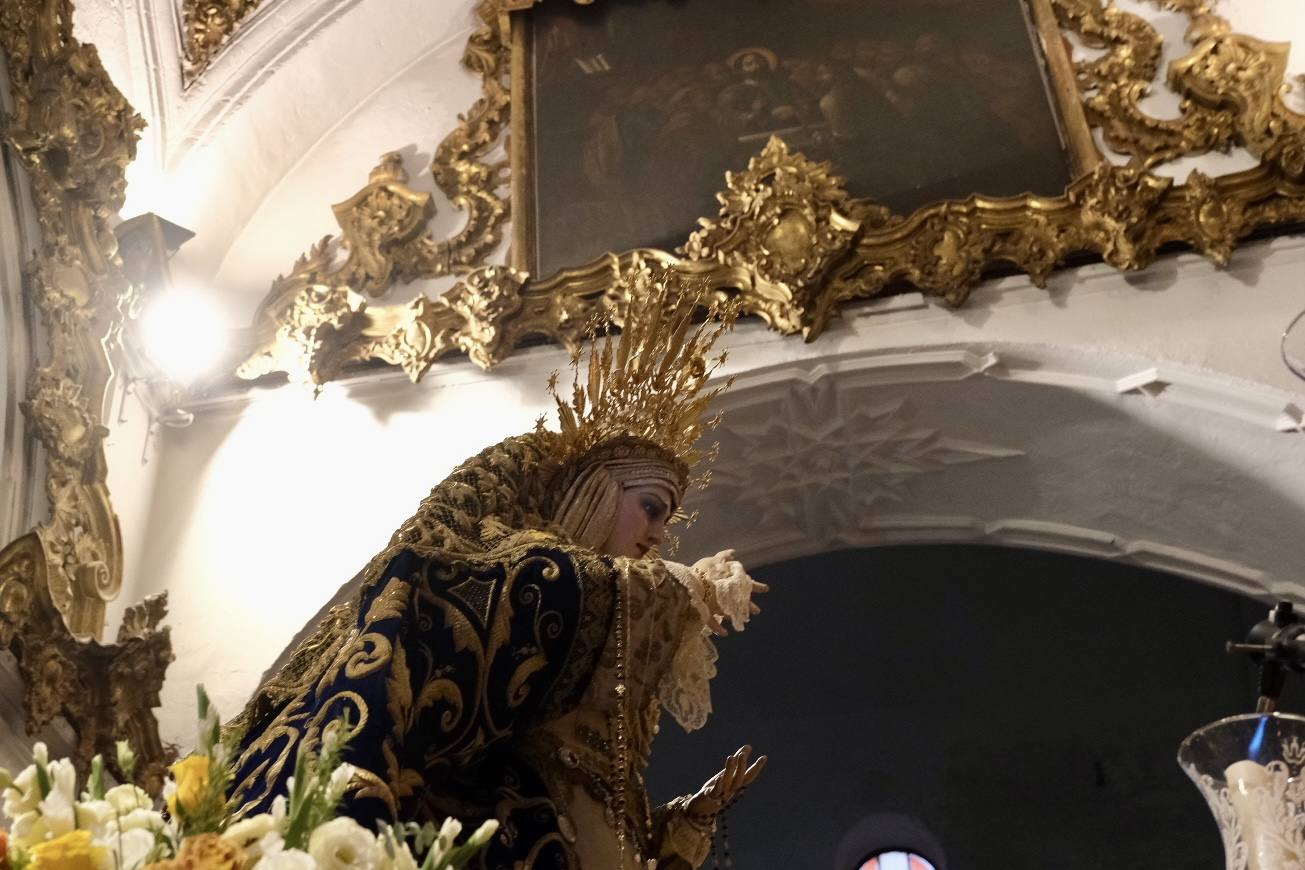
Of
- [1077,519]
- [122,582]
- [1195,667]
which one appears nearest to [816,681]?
[1195,667]

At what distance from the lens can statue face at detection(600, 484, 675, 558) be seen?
2.94 m

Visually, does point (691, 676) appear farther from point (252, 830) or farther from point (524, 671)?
point (252, 830)

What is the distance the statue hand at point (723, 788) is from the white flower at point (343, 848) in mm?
1454

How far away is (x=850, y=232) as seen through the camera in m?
5.39

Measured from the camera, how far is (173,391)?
18.6 feet

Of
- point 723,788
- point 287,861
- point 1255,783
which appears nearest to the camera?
point 287,861

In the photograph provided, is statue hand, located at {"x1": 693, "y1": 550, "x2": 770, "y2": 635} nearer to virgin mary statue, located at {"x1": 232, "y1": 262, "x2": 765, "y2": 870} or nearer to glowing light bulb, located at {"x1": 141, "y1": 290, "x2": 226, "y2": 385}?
virgin mary statue, located at {"x1": 232, "y1": 262, "x2": 765, "y2": 870}

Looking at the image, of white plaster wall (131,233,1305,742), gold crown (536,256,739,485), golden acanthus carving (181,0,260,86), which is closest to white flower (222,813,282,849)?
gold crown (536,256,739,485)

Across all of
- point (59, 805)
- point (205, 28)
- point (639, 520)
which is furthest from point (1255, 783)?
point (205, 28)

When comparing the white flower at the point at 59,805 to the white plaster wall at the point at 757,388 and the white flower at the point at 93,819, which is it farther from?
the white plaster wall at the point at 757,388

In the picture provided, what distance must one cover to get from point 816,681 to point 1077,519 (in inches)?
167

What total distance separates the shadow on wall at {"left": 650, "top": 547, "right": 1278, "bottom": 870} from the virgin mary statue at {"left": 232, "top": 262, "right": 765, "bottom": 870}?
596cm

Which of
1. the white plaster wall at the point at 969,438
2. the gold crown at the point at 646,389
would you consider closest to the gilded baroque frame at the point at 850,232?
the white plaster wall at the point at 969,438

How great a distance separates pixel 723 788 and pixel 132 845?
160 centimetres
